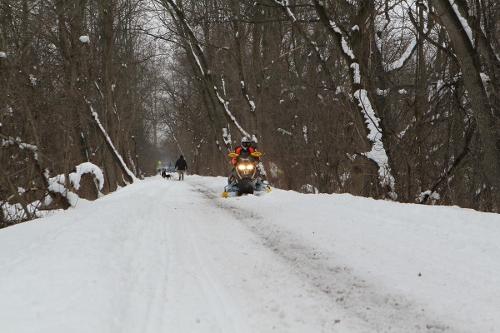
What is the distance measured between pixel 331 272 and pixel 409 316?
1193 mm

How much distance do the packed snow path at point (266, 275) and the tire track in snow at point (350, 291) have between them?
1cm

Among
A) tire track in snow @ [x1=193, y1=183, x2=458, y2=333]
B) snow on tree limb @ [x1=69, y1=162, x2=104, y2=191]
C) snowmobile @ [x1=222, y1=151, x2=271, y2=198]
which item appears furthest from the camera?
snowmobile @ [x1=222, y1=151, x2=271, y2=198]

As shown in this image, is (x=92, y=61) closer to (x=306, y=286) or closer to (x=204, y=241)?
(x=204, y=241)

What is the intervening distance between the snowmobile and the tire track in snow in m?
5.92

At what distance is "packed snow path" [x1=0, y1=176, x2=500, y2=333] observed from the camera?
3.26 m

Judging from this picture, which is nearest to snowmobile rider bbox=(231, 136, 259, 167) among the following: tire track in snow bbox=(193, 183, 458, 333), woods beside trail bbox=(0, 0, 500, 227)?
woods beside trail bbox=(0, 0, 500, 227)

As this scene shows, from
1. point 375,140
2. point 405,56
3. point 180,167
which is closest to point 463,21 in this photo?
point 405,56

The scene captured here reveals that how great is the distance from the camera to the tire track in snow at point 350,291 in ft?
10.7

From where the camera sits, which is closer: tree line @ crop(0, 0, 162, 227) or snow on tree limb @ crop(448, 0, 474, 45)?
snow on tree limb @ crop(448, 0, 474, 45)

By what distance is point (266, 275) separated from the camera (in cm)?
445

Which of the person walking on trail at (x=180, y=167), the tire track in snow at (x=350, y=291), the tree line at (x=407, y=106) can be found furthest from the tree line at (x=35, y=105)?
the person walking on trail at (x=180, y=167)

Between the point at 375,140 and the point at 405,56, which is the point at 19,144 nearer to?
the point at 375,140

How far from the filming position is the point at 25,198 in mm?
11000

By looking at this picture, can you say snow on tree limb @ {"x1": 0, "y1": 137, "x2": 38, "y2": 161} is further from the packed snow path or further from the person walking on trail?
the person walking on trail
